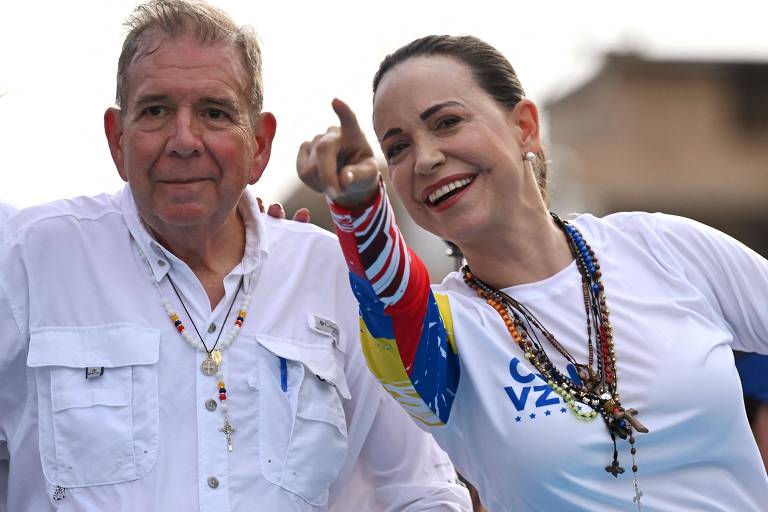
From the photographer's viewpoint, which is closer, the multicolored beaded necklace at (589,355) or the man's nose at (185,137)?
the multicolored beaded necklace at (589,355)

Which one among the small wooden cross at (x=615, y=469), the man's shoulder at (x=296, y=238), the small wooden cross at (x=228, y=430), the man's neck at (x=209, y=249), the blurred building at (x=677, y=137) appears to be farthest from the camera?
the blurred building at (x=677, y=137)

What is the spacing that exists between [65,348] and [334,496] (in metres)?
0.96

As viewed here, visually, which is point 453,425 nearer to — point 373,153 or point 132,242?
point 373,153

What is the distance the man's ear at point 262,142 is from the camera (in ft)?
11.6

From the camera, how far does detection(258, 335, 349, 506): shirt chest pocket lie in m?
3.28

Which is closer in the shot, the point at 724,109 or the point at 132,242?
the point at 132,242

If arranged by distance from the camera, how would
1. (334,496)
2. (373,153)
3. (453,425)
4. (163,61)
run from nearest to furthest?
(373,153) → (453,425) → (163,61) → (334,496)

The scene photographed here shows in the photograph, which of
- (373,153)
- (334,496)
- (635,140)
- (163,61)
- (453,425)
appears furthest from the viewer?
(635,140)

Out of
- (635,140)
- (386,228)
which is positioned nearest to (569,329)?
(386,228)

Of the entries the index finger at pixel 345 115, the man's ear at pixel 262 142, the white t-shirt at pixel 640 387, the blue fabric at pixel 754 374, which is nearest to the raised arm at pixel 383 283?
the index finger at pixel 345 115

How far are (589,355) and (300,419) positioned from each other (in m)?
0.86

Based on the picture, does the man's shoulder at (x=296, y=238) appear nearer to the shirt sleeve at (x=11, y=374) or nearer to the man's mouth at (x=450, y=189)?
the man's mouth at (x=450, y=189)

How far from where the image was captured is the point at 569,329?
10.2 feet

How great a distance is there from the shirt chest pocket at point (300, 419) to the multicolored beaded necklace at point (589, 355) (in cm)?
54
